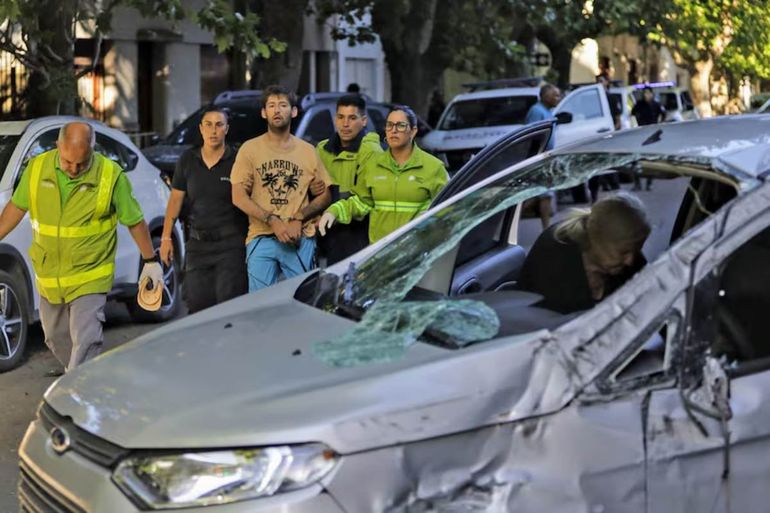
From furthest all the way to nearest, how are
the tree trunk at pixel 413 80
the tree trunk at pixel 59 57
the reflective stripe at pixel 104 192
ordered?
the tree trunk at pixel 413 80
the tree trunk at pixel 59 57
the reflective stripe at pixel 104 192

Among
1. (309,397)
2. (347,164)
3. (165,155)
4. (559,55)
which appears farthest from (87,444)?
(559,55)

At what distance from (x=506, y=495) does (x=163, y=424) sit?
0.87 metres

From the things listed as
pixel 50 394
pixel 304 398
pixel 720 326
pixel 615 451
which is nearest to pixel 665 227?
pixel 720 326

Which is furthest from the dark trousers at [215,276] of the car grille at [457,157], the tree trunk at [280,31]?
the car grille at [457,157]

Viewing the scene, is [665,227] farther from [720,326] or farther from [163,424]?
[163,424]

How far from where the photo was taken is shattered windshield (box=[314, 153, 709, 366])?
350cm

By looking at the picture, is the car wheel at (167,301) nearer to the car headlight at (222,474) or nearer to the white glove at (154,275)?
Result: the white glove at (154,275)

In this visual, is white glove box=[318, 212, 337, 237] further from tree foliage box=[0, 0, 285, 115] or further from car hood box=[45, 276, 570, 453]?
tree foliage box=[0, 0, 285, 115]

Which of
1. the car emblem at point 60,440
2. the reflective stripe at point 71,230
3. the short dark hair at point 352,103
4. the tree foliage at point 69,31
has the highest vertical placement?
the tree foliage at point 69,31

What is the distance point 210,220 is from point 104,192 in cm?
88

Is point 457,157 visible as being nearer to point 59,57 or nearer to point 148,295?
point 59,57

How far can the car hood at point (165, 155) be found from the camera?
13016 mm

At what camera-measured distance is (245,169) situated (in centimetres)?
693

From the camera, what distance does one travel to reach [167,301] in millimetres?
9938
